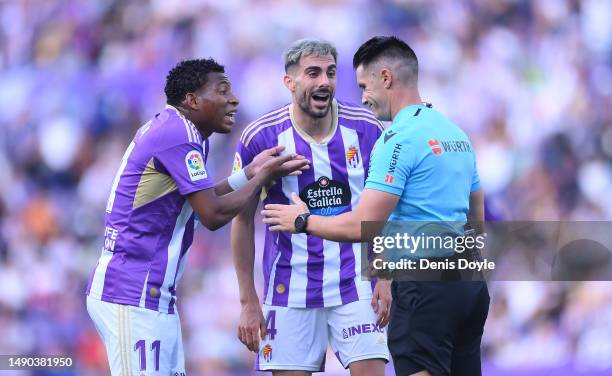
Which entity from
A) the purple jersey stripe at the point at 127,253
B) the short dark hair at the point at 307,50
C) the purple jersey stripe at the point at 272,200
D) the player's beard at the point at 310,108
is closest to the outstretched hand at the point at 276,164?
the purple jersey stripe at the point at 272,200

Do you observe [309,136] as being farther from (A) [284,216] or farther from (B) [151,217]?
(B) [151,217]

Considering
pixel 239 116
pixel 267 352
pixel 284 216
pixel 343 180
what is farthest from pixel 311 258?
pixel 239 116

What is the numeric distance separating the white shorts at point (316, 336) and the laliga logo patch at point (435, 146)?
1431 millimetres

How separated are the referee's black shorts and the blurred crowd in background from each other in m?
3.95

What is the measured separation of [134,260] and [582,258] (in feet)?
14.5

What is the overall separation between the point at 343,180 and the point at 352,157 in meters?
0.16

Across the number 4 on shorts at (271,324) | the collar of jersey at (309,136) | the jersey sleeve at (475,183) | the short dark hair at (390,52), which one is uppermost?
the short dark hair at (390,52)

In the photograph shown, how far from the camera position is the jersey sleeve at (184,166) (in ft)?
17.5

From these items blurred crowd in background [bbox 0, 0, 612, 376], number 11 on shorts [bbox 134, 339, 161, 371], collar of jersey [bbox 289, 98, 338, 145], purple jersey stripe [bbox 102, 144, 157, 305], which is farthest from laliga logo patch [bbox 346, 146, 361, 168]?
blurred crowd in background [bbox 0, 0, 612, 376]

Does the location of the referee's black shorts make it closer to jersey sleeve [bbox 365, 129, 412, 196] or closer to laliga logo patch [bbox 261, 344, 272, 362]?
jersey sleeve [bbox 365, 129, 412, 196]

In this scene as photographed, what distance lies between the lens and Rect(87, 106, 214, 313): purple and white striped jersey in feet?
17.5

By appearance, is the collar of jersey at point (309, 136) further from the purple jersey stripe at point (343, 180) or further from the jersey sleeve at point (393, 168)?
the jersey sleeve at point (393, 168)

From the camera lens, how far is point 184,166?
5336 millimetres

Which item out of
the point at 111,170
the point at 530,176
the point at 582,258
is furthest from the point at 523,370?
the point at 111,170
